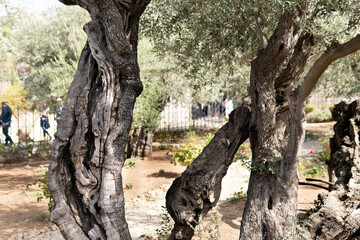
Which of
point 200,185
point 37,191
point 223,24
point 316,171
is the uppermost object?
point 223,24

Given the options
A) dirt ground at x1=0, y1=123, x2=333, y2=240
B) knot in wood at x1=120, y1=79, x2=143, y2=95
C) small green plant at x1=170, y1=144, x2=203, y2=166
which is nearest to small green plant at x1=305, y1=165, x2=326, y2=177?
dirt ground at x1=0, y1=123, x2=333, y2=240

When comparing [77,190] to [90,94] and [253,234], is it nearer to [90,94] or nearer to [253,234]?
[90,94]

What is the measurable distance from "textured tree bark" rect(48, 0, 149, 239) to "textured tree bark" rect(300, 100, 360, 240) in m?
2.64

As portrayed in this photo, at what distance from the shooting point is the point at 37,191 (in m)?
8.66

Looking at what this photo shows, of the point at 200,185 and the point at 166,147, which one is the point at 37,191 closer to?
the point at 200,185

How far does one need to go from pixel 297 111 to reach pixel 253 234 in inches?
70.9

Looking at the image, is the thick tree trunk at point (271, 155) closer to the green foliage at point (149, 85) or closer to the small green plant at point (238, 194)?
the small green plant at point (238, 194)

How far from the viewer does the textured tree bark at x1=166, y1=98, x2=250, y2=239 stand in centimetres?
441

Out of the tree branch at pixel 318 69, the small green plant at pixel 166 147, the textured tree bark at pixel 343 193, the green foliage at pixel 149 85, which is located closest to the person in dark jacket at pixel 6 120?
the green foliage at pixel 149 85

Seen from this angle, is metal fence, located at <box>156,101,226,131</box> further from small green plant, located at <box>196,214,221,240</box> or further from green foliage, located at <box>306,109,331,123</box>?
small green plant, located at <box>196,214,221,240</box>

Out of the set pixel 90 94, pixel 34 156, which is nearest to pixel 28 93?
pixel 34 156

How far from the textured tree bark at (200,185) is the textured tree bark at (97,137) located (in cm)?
110

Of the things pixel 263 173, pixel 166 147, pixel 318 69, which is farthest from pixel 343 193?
pixel 166 147

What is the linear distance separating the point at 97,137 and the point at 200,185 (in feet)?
5.24
